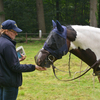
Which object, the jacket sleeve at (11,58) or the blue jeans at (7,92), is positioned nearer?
the jacket sleeve at (11,58)

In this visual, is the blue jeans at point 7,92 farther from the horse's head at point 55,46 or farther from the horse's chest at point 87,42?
the horse's chest at point 87,42

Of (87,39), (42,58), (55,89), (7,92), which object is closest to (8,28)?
(42,58)

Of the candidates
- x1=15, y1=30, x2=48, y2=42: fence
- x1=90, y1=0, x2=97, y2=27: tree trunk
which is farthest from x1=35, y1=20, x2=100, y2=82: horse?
x1=90, y1=0, x2=97, y2=27: tree trunk

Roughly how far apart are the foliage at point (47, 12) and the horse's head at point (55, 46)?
1557 centimetres

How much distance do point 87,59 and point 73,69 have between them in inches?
171

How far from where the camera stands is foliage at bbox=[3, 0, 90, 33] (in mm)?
19188

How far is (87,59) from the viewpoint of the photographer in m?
2.60

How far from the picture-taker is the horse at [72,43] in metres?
2.46

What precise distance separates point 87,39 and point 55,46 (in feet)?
1.58

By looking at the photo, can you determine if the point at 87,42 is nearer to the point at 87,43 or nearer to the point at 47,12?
the point at 87,43

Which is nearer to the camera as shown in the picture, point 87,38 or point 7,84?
point 7,84

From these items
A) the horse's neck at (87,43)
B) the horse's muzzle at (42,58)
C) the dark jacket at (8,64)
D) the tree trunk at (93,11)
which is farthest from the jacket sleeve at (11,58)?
the tree trunk at (93,11)

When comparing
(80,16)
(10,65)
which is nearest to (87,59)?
(10,65)

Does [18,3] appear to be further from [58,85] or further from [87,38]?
[87,38]
